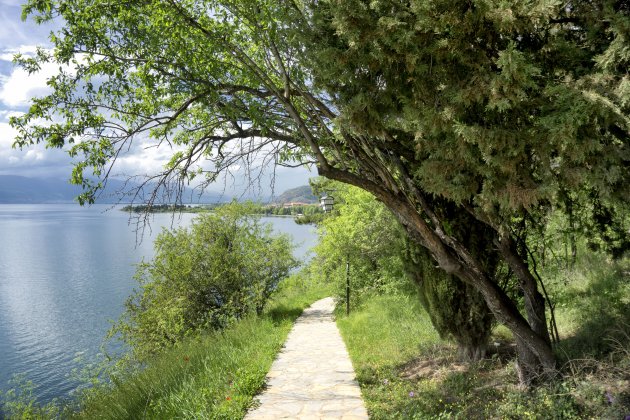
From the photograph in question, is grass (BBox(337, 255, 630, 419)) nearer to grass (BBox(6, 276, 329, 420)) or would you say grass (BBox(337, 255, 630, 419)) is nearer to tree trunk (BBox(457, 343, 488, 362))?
tree trunk (BBox(457, 343, 488, 362))

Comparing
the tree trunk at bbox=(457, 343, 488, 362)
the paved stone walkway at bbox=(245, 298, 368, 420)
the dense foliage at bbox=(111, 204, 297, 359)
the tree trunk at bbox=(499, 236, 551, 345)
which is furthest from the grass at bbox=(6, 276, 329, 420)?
the dense foliage at bbox=(111, 204, 297, 359)

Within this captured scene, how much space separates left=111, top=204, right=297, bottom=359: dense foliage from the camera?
41.9 ft

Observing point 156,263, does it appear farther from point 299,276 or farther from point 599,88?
point 599,88

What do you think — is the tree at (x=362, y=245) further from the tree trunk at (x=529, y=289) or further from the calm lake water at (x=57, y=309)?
the tree trunk at (x=529, y=289)

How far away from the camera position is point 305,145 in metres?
5.64

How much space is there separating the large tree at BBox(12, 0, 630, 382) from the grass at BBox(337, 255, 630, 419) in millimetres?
468

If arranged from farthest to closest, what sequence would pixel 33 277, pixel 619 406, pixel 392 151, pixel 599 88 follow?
pixel 33 277 → pixel 392 151 → pixel 619 406 → pixel 599 88

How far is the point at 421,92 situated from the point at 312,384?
4348 millimetres

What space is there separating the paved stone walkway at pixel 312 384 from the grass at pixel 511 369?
0.21 m

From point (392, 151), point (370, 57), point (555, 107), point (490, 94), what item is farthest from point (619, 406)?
point (370, 57)

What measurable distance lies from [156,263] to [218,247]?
1.95 meters

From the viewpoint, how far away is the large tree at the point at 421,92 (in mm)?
3109

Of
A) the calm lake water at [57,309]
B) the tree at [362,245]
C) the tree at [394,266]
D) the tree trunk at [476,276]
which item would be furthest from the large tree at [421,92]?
the tree at [362,245]

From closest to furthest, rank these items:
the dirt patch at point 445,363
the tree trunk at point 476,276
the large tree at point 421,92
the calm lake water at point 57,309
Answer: the large tree at point 421,92
the tree trunk at point 476,276
the dirt patch at point 445,363
the calm lake water at point 57,309
